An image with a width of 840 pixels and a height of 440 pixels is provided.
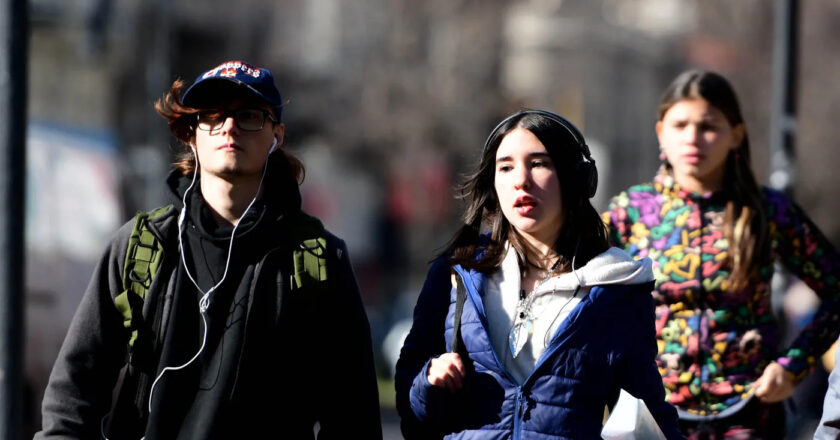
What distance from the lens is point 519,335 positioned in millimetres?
4211

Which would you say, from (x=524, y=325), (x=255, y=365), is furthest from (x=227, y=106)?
(x=524, y=325)

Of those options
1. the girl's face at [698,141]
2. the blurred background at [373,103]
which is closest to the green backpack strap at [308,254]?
the girl's face at [698,141]

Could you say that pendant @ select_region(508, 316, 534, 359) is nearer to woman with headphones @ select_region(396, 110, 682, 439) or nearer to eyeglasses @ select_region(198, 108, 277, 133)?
A: woman with headphones @ select_region(396, 110, 682, 439)

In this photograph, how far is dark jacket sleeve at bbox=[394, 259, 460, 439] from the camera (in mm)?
4145

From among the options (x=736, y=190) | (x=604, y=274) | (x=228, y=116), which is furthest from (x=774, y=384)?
(x=228, y=116)

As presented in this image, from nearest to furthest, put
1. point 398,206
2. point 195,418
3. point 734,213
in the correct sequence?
point 195,418, point 734,213, point 398,206

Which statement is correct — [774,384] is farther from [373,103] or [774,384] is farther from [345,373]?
[373,103]

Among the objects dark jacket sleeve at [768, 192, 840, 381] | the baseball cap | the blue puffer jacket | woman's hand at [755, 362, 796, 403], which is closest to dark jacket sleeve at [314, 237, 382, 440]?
the blue puffer jacket

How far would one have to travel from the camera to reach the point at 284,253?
4.30m

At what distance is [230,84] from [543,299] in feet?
3.80

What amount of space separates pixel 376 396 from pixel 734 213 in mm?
1742

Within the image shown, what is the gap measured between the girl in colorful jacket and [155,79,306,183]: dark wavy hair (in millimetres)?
1387

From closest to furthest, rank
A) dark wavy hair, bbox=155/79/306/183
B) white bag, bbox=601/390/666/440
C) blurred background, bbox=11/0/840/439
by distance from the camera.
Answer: white bag, bbox=601/390/666/440, dark wavy hair, bbox=155/79/306/183, blurred background, bbox=11/0/840/439

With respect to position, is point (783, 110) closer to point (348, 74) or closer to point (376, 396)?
point (376, 396)
